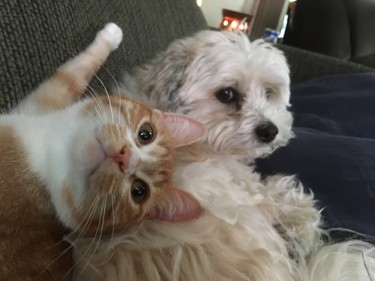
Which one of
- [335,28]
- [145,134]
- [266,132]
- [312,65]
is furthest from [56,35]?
[335,28]

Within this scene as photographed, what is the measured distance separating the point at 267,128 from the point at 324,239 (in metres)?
0.33

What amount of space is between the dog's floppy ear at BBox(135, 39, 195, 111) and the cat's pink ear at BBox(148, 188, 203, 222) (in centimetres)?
40

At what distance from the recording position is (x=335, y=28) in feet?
8.70

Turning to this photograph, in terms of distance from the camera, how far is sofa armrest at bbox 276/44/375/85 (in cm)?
201

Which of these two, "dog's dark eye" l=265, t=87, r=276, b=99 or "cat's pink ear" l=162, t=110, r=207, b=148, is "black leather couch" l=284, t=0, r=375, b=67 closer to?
"dog's dark eye" l=265, t=87, r=276, b=99

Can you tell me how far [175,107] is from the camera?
1186 millimetres

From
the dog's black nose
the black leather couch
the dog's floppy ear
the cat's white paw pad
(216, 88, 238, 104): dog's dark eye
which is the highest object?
the cat's white paw pad

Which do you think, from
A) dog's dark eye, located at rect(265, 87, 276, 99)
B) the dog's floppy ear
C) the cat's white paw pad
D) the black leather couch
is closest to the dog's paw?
the cat's white paw pad

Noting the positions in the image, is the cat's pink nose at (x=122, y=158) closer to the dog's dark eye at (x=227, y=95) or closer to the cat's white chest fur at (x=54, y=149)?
the cat's white chest fur at (x=54, y=149)

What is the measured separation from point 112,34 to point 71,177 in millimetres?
427

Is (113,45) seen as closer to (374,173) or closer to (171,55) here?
(171,55)

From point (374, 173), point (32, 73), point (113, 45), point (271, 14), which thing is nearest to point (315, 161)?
point (374, 173)

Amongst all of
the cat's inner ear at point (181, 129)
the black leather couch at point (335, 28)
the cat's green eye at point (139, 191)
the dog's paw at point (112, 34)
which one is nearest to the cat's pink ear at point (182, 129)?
the cat's inner ear at point (181, 129)

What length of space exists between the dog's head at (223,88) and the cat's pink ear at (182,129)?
0.18 meters
